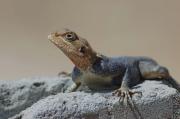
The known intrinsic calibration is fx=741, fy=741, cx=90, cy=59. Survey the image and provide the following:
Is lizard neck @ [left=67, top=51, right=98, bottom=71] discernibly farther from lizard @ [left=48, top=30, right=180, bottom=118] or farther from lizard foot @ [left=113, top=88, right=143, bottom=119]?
lizard foot @ [left=113, top=88, right=143, bottom=119]

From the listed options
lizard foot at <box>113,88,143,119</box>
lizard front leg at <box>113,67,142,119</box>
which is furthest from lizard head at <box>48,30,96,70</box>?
lizard foot at <box>113,88,143,119</box>

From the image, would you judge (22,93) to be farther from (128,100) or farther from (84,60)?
(128,100)

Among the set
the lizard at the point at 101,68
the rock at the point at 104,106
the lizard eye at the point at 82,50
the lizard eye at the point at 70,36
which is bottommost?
the rock at the point at 104,106

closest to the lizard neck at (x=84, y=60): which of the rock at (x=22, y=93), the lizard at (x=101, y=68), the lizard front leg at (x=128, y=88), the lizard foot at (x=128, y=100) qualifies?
the lizard at (x=101, y=68)

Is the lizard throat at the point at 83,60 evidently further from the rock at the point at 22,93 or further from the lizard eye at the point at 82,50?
the rock at the point at 22,93

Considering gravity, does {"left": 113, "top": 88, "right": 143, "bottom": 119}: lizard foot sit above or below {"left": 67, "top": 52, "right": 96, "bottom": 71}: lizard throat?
below

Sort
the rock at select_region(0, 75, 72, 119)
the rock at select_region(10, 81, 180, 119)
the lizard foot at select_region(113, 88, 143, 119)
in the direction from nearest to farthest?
the rock at select_region(10, 81, 180, 119) → the lizard foot at select_region(113, 88, 143, 119) → the rock at select_region(0, 75, 72, 119)
